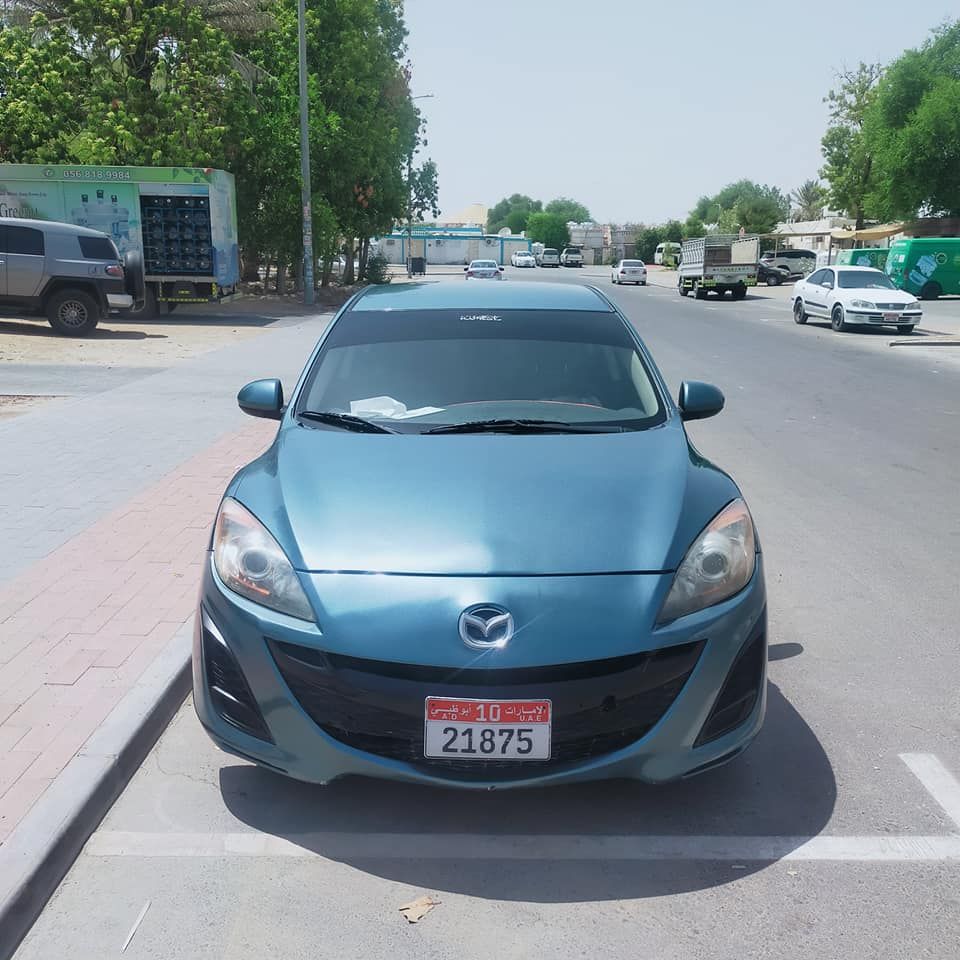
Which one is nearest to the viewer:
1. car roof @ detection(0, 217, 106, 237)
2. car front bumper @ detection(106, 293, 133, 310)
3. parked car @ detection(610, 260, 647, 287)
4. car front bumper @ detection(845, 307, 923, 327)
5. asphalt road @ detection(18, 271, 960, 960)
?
asphalt road @ detection(18, 271, 960, 960)

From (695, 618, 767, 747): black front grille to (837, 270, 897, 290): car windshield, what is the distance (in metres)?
23.4

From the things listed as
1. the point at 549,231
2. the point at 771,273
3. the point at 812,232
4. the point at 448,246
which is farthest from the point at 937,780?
the point at 549,231

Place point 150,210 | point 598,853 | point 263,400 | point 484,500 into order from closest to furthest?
1. point 598,853
2. point 484,500
3. point 263,400
4. point 150,210

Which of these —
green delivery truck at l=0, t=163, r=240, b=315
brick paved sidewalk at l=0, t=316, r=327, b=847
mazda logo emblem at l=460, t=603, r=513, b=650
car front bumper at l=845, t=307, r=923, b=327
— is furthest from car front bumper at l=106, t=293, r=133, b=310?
mazda logo emblem at l=460, t=603, r=513, b=650

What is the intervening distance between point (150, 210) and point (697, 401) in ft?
75.6

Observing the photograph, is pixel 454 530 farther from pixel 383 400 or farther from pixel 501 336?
pixel 501 336

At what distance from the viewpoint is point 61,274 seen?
19.4m

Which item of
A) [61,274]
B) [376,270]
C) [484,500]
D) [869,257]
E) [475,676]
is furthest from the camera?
[376,270]

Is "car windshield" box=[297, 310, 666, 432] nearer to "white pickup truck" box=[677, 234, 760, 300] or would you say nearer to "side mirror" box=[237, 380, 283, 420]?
"side mirror" box=[237, 380, 283, 420]

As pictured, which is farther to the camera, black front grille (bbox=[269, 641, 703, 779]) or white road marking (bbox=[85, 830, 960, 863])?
white road marking (bbox=[85, 830, 960, 863])

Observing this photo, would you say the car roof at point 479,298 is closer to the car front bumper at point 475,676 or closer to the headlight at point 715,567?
the headlight at point 715,567

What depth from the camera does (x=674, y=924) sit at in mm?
2855

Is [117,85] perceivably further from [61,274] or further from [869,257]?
[869,257]

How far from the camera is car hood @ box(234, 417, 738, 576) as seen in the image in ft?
10.5
